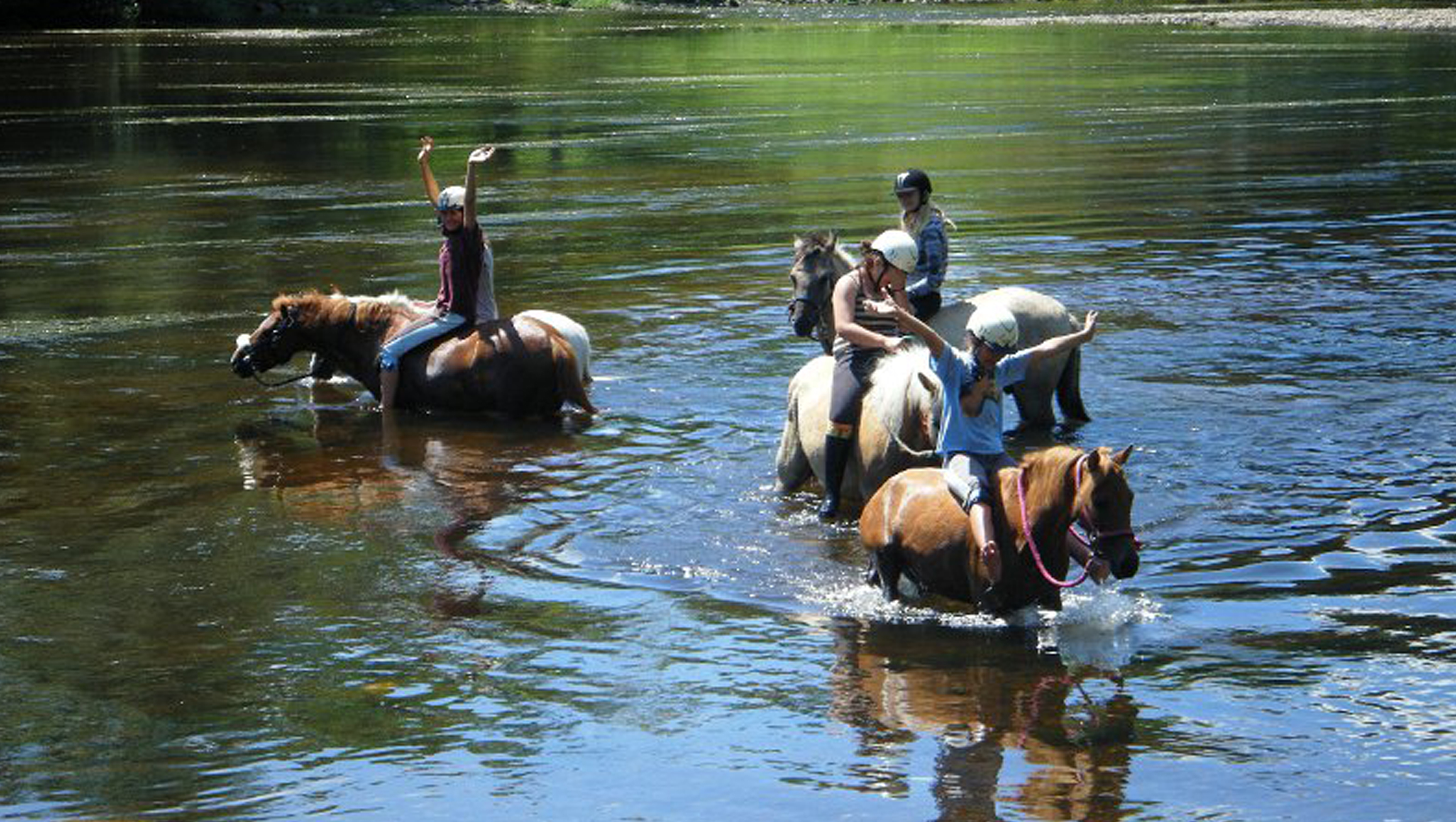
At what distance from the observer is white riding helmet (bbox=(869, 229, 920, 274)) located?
13297 mm

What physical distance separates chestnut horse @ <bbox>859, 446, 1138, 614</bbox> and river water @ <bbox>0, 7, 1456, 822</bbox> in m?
0.24

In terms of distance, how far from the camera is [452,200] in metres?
17.2

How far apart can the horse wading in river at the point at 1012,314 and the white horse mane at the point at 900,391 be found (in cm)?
78

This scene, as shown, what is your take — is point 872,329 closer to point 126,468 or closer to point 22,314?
point 126,468

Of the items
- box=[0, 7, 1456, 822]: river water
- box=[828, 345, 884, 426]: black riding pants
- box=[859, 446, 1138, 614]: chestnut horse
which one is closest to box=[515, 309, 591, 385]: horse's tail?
box=[0, 7, 1456, 822]: river water

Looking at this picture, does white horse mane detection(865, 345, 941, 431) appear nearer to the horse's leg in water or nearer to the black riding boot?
the black riding boot

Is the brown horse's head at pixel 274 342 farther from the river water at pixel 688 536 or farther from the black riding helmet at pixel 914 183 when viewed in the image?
the black riding helmet at pixel 914 183

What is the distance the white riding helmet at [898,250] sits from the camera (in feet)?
43.6

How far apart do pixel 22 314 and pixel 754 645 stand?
14263 mm

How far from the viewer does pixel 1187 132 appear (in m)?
41.2

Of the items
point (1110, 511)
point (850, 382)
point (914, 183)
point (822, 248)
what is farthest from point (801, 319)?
point (1110, 511)

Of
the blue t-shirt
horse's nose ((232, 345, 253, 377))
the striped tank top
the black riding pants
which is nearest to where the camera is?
the blue t-shirt

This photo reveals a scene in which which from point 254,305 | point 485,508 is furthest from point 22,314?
point 485,508

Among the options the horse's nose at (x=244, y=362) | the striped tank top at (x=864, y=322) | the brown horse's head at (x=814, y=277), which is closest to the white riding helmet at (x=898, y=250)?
the striped tank top at (x=864, y=322)
